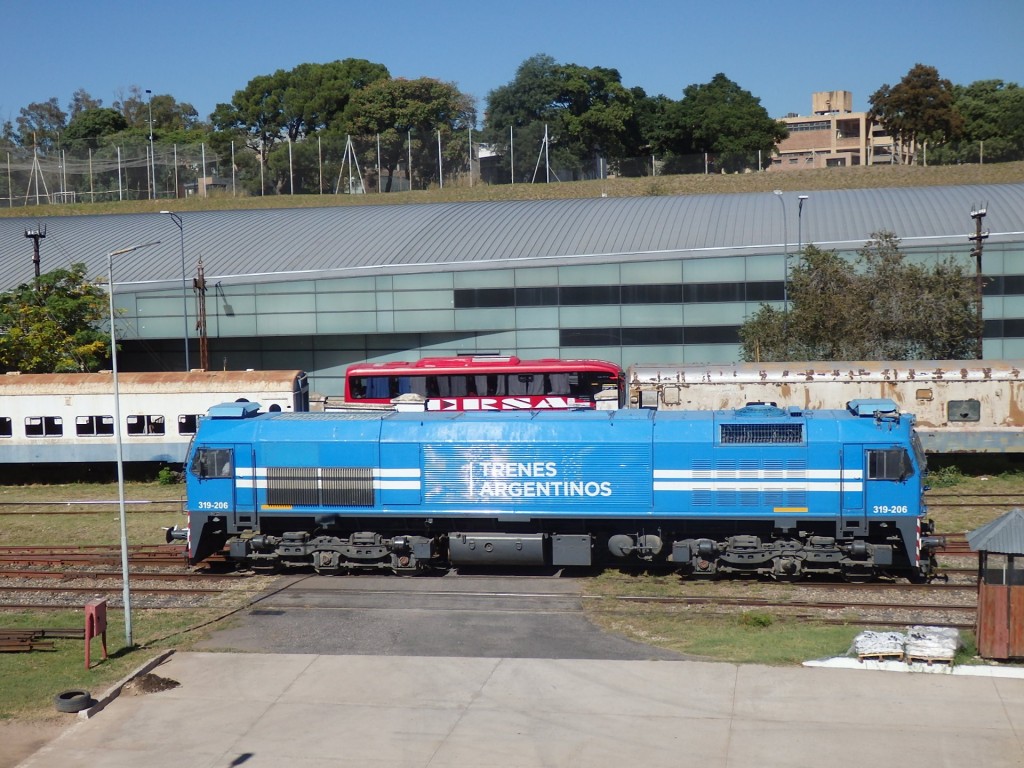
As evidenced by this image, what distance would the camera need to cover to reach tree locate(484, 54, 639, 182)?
108562 mm

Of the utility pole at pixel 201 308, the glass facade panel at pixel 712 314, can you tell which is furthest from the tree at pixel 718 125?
the utility pole at pixel 201 308

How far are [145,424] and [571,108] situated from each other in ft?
269

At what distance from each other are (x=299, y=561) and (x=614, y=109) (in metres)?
91.2

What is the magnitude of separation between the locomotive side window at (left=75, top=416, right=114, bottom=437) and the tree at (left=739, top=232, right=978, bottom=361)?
26.0 meters

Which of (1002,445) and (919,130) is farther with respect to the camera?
(919,130)

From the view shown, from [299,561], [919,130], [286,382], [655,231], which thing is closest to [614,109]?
[919,130]

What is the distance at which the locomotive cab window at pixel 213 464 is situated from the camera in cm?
2491

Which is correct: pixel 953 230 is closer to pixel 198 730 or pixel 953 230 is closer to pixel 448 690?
pixel 448 690

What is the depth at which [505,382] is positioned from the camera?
130 ft

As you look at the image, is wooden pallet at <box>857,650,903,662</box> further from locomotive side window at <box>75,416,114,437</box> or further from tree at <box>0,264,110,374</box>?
tree at <box>0,264,110,374</box>

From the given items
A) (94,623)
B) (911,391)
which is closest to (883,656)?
(94,623)

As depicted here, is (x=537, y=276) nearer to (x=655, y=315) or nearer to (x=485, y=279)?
(x=485, y=279)

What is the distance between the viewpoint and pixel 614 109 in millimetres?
109000

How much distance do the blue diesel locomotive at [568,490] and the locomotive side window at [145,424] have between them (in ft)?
47.5
